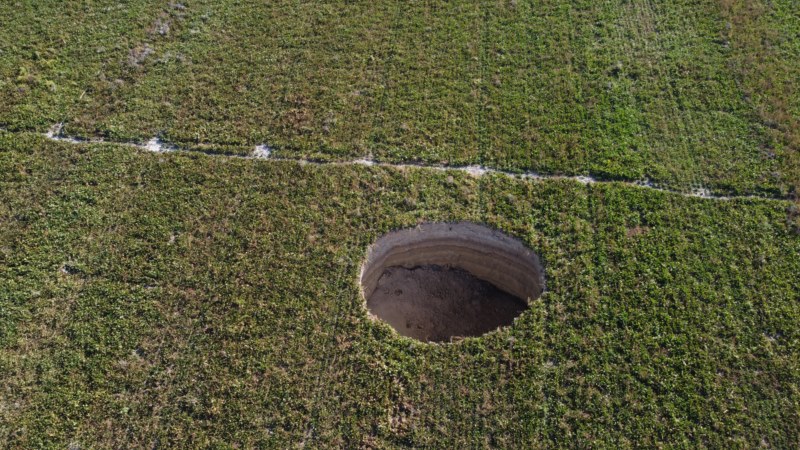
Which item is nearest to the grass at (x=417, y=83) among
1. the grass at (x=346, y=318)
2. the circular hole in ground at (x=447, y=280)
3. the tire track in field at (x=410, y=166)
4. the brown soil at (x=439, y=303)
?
the tire track in field at (x=410, y=166)

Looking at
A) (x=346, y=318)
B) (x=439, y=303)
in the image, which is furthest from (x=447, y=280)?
(x=346, y=318)

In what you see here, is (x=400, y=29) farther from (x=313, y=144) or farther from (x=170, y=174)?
(x=170, y=174)

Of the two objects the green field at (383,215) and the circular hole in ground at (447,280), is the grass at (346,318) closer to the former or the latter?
the green field at (383,215)

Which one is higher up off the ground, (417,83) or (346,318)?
(417,83)

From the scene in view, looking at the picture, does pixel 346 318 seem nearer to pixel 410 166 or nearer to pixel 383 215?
pixel 383 215

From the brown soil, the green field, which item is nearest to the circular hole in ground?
the brown soil
